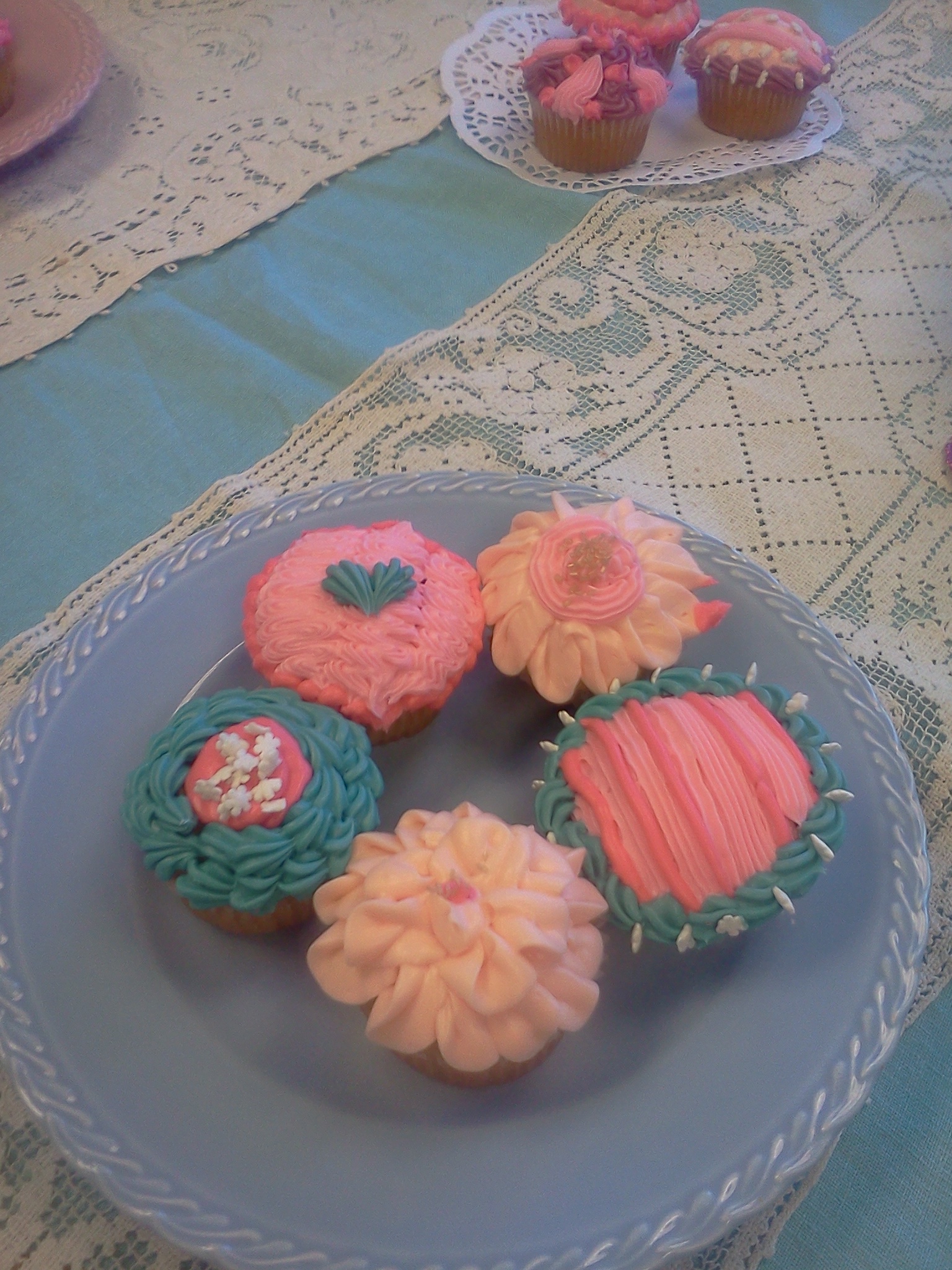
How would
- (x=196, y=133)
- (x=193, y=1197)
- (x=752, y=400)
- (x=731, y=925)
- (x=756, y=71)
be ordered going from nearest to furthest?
(x=193, y=1197) < (x=731, y=925) < (x=752, y=400) < (x=756, y=71) < (x=196, y=133)

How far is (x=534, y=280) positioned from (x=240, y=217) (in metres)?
0.56

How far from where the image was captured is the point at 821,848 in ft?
2.81

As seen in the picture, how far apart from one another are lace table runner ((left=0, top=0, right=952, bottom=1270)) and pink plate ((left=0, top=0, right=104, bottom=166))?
77cm

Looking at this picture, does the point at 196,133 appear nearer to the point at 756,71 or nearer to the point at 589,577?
the point at 756,71

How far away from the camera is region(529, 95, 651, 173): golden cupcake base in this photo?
1.68m

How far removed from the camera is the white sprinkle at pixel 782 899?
0.83 meters

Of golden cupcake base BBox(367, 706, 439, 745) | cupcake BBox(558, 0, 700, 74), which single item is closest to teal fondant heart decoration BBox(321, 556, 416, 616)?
golden cupcake base BBox(367, 706, 439, 745)

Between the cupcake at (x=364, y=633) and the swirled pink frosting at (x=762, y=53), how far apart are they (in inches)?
52.2

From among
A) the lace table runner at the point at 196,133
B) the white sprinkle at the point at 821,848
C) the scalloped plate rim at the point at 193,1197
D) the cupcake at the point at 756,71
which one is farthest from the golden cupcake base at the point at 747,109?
the white sprinkle at the point at 821,848

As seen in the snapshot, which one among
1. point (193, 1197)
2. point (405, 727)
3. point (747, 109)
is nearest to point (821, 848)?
point (405, 727)

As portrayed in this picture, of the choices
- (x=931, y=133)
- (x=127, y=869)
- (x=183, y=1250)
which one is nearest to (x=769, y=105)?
(x=931, y=133)

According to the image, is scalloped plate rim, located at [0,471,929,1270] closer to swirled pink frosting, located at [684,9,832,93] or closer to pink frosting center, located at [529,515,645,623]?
pink frosting center, located at [529,515,645,623]

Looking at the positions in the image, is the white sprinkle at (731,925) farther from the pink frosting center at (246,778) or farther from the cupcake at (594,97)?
the cupcake at (594,97)

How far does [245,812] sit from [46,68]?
162 centimetres
